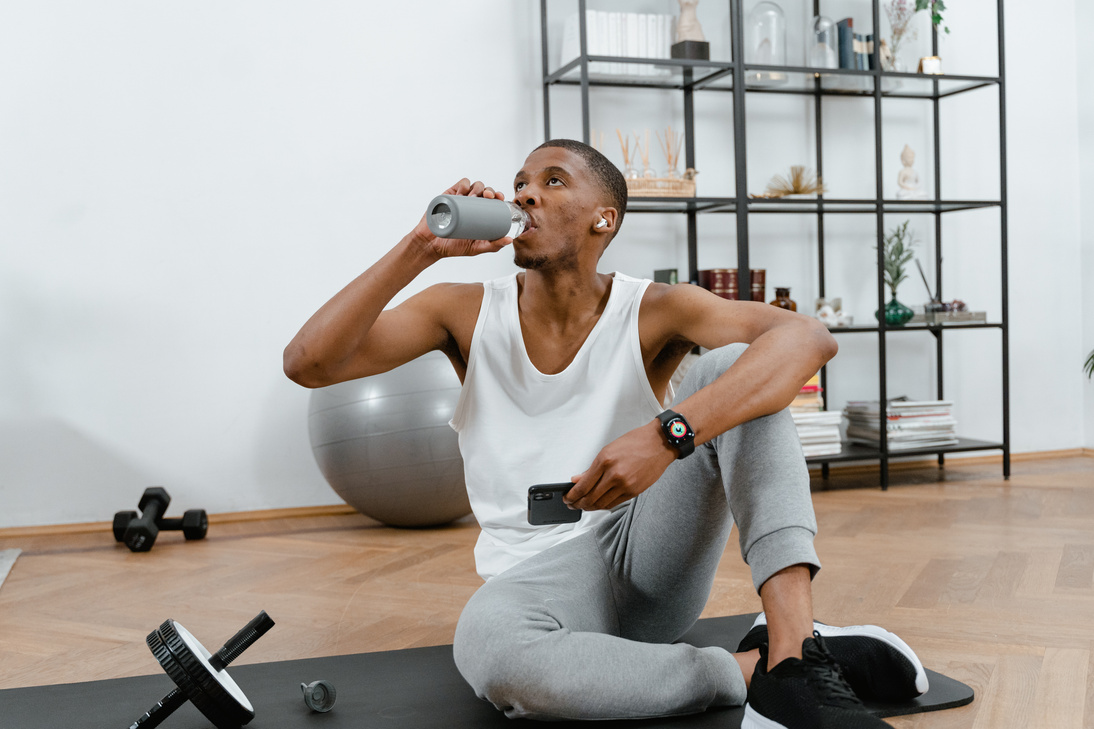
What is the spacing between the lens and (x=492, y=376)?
146 centimetres

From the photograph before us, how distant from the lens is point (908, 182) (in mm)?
3551

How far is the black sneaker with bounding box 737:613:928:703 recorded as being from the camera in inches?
53.0

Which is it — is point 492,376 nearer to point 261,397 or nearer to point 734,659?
point 734,659

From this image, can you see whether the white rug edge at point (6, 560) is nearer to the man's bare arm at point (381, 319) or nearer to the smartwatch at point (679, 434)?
the man's bare arm at point (381, 319)

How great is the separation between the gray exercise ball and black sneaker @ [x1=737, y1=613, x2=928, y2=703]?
5.12 feet

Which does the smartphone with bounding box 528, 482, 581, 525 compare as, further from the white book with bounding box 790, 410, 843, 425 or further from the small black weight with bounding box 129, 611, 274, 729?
the white book with bounding box 790, 410, 843, 425

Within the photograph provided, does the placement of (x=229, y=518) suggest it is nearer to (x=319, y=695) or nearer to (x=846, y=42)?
(x=319, y=695)

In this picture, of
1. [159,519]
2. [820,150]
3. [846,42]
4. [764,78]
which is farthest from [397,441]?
[846,42]

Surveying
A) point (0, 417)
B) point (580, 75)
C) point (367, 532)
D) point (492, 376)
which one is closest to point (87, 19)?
point (0, 417)

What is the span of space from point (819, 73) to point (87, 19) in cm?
241

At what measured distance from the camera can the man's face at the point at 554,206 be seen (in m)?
1.43

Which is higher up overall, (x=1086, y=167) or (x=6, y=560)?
(x=1086, y=167)

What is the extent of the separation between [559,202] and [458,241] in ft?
0.65

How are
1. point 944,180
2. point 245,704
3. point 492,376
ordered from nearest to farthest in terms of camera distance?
1. point 245,704
2. point 492,376
3. point 944,180
